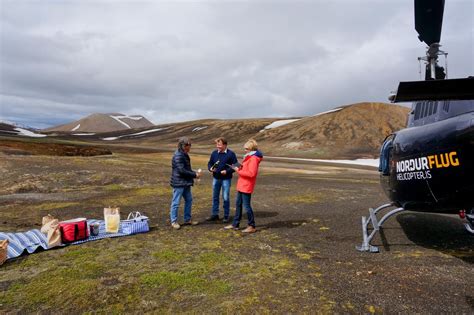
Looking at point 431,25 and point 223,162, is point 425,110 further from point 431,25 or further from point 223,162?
point 223,162

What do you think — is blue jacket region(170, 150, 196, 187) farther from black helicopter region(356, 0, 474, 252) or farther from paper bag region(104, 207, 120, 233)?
black helicopter region(356, 0, 474, 252)

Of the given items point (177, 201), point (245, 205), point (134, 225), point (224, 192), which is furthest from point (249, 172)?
point (134, 225)

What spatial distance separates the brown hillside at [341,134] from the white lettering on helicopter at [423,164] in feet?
172

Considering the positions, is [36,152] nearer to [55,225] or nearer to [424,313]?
[55,225]

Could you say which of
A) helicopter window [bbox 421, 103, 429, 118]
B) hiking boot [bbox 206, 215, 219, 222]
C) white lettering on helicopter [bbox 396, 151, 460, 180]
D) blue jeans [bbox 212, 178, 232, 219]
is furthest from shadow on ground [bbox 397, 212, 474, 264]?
hiking boot [bbox 206, 215, 219, 222]

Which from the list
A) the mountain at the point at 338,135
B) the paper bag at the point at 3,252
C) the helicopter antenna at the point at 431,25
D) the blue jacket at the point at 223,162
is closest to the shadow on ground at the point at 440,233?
the helicopter antenna at the point at 431,25

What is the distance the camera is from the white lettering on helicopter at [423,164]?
509cm

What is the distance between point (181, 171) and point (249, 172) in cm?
192

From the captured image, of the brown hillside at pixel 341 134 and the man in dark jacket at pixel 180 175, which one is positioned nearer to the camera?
the man in dark jacket at pixel 180 175

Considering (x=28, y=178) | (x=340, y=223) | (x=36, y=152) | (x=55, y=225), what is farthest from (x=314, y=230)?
(x=36, y=152)

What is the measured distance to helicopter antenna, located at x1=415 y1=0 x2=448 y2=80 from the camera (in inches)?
256

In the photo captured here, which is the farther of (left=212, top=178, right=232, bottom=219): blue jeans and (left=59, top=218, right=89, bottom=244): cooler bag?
(left=212, top=178, right=232, bottom=219): blue jeans

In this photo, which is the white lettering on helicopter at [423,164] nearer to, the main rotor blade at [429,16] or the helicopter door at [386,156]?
the helicopter door at [386,156]

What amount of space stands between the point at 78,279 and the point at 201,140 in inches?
3755
